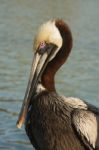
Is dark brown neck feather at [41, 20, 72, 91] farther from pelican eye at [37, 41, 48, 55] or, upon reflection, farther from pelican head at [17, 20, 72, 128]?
pelican eye at [37, 41, 48, 55]

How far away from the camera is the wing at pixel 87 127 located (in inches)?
238

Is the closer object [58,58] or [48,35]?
[48,35]

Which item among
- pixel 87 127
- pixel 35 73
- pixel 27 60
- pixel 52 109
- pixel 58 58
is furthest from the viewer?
pixel 27 60

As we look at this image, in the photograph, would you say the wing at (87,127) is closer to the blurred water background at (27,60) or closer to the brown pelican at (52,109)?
the brown pelican at (52,109)

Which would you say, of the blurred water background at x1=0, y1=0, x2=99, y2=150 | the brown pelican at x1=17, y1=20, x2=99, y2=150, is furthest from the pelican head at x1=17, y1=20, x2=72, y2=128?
the blurred water background at x1=0, y1=0, x2=99, y2=150

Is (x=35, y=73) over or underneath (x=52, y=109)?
over

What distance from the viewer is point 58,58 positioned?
21.5 ft

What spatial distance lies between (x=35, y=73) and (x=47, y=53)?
0.83 feet

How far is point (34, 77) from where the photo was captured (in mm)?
6383

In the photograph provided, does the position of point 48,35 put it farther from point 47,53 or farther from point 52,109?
point 52,109

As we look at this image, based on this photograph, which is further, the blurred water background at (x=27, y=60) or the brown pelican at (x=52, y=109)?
the blurred water background at (x=27, y=60)

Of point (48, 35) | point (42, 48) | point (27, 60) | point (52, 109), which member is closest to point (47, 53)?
point (42, 48)

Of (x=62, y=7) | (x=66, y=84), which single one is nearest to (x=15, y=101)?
(x=66, y=84)

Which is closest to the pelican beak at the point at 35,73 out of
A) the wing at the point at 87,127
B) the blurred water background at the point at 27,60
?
the wing at the point at 87,127
